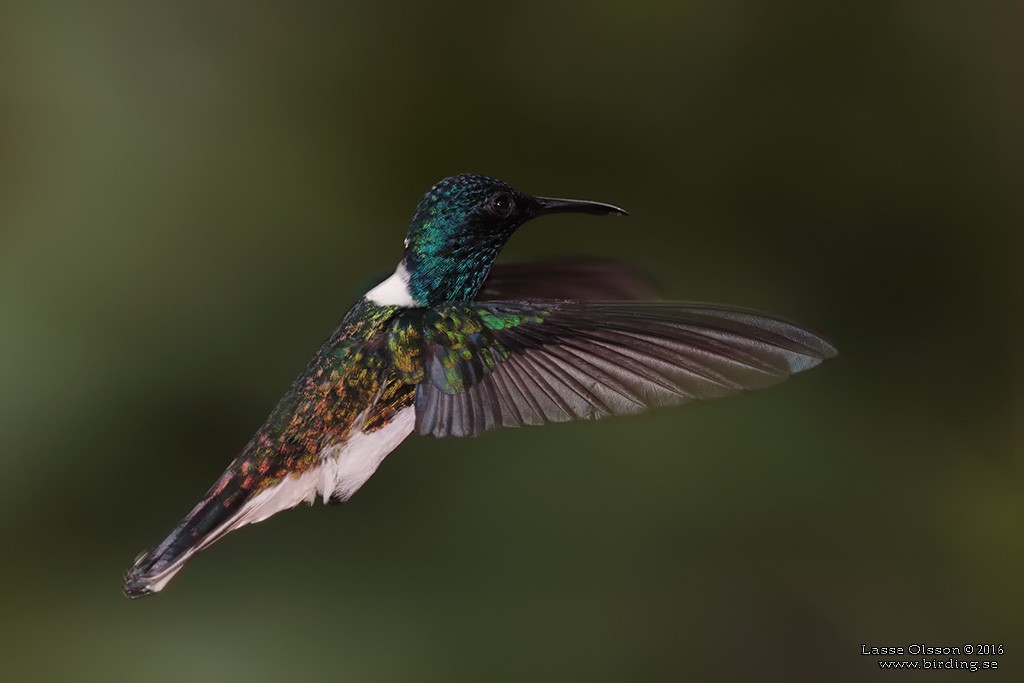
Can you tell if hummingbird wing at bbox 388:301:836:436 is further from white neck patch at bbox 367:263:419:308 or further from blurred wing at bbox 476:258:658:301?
blurred wing at bbox 476:258:658:301

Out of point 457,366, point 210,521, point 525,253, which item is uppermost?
point 525,253

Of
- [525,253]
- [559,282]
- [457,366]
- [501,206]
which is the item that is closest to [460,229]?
[501,206]

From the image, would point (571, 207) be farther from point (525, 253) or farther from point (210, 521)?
point (525, 253)

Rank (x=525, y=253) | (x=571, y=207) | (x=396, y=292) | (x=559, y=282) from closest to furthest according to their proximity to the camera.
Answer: (x=571, y=207), (x=396, y=292), (x=559, y=282), (x=525, y=253)

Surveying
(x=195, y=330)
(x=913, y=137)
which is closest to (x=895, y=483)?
(x=913, y=137)

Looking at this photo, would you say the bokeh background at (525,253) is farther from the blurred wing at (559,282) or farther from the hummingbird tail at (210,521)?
the hummingbird tail at (210,521)

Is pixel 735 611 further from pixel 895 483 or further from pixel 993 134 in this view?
pixel 993 134

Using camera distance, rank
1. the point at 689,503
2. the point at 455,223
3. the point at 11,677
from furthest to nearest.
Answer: the point at 689,503 < the point at 11,677 < the point at 455,223
